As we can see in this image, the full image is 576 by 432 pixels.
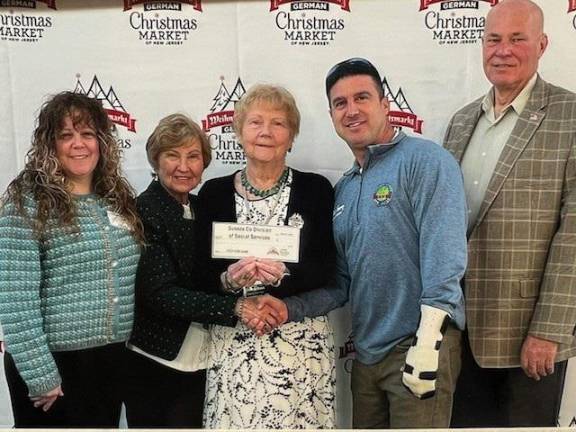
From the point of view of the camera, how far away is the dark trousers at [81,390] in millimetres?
1256

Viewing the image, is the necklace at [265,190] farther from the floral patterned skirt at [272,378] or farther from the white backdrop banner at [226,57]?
the floral patterned skirt at [272,378]

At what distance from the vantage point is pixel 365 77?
1242mm

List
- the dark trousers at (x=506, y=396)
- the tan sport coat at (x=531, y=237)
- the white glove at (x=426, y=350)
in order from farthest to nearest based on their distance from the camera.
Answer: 1. the dark trousers at (x=506, y=396)
2. the tan sport coat at (x=531, y=237)
3. the white glove at (x=426, y=350)

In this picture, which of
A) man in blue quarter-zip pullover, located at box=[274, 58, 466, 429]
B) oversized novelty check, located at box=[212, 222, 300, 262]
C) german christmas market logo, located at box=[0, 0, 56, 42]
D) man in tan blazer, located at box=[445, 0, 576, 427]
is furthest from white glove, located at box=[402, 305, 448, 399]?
german christmas market logo, located at box=[0, 0, 56, 42]

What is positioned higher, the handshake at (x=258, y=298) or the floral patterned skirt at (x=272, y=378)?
the handshake at (x=258, y=298)

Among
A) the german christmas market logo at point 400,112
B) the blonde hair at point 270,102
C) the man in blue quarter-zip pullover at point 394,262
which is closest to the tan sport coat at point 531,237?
the man in blue quarter-zip pullover at point 394,262

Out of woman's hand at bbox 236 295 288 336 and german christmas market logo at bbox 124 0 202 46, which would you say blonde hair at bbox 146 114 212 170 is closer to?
german christmas market logo at bbox 124 0 202 46

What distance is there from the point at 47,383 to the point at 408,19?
127cm

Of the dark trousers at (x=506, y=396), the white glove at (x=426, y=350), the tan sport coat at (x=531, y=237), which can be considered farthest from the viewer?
the dark trousers at (x=506, y=396)

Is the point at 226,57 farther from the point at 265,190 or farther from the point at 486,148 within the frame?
the point at 486,148

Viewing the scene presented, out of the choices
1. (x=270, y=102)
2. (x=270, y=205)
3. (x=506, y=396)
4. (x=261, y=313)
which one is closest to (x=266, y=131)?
(x=270, y=102)

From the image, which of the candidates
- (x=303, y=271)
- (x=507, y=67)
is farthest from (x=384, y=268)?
(x=507, y=67)

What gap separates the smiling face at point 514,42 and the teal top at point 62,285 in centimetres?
101

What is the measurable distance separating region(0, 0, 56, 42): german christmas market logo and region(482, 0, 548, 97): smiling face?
3.76ft
